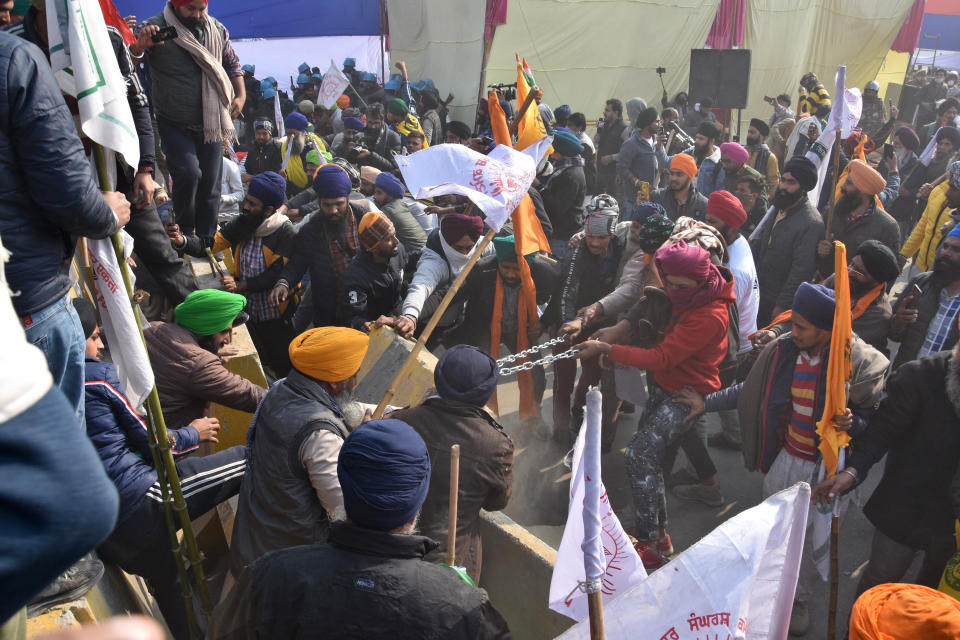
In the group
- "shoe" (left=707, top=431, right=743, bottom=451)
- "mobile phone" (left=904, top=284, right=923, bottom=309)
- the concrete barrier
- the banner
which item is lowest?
"shoe" (left=707, top=431, right=743, bottom=451)

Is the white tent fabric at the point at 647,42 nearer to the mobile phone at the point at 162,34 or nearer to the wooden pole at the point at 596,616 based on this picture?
the mobile phone at the point at 162,34

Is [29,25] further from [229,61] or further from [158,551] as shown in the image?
[229,61]

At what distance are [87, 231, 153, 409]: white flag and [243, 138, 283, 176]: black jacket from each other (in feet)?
27.4

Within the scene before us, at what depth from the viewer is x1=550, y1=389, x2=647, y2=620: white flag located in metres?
1.95

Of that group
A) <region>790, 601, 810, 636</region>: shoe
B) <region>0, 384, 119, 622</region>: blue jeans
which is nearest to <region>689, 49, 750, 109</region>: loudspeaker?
<region>790, 601, 810, 636</region>: shoe

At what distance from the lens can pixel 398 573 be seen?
2.07m

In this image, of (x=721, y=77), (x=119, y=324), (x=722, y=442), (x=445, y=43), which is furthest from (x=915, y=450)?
(x=445, y=43)

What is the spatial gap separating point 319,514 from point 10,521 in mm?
2390

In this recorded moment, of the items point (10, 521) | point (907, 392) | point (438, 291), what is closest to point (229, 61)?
point (438, 291)

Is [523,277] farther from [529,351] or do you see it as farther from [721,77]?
[721,77]

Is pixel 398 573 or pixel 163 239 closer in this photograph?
pixel 398 573

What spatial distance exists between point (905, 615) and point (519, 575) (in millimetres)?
1967

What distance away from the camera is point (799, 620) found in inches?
157

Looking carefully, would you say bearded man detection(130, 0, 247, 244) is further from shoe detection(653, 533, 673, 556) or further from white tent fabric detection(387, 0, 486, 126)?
white tent fabric detection(387, 0, 486, 126)
